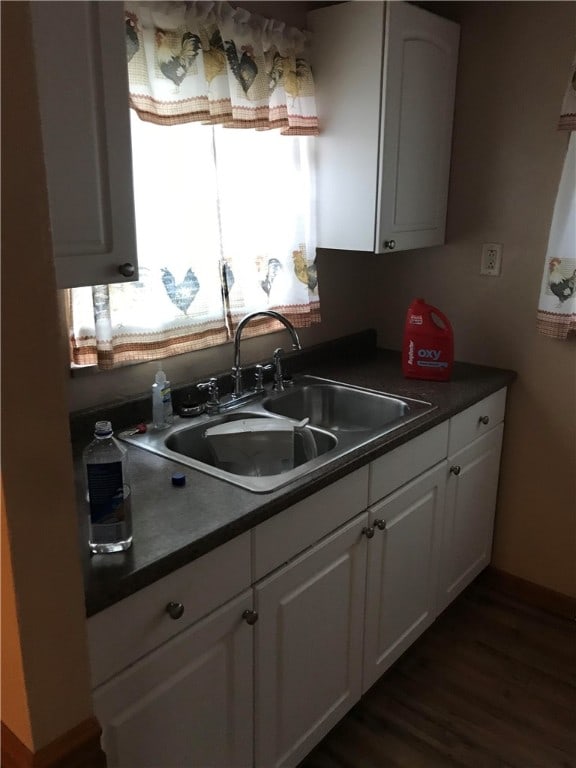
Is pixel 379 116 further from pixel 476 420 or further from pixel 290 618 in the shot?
pixel 290 618

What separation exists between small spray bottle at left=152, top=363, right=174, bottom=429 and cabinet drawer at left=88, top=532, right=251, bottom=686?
55 centimetres

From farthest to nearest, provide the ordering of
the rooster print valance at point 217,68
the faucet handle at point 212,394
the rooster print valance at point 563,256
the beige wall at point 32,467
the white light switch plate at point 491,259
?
the white light switch plate at point 491,259
the rooster print valance at point 563,256
the faucet handle at point 212,394
the rooster print valance at point 217,68
the beige wall at point 32,467

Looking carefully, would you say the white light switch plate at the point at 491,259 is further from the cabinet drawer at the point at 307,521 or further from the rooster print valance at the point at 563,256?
the cabinet drawer at the point at 307,521

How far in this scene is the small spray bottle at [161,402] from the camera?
1.74 metres

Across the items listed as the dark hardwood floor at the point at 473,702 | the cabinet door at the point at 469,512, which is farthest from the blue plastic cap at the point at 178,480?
the cabinet door at the point at 469,512

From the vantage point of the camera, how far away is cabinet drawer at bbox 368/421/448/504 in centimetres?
172

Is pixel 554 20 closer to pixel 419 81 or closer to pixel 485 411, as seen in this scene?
pixel 419 81

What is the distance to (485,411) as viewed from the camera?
2.26 meters

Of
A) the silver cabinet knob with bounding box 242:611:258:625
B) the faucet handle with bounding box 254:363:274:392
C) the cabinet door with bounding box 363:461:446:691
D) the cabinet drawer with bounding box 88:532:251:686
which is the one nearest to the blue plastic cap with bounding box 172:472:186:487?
the cabinet drawer with bounding box 88:532:251:686

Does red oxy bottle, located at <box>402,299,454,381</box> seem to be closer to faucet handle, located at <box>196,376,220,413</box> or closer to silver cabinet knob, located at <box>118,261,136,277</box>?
faucet handle, located at <box>196,376,220,413</box>

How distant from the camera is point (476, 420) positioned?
2.21 m

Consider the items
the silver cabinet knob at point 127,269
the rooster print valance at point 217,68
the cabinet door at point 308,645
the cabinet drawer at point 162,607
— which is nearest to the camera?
the cabinet drawer at point 162,607

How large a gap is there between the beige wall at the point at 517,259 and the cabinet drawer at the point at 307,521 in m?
1.00

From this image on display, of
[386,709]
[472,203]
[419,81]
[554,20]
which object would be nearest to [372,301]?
[472,203]
